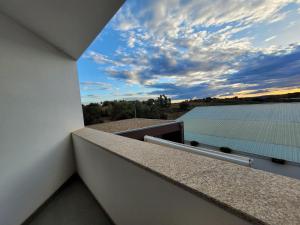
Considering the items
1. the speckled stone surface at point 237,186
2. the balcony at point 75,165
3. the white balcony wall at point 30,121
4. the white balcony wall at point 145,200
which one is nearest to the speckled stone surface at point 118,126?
the balcony at point 75,165

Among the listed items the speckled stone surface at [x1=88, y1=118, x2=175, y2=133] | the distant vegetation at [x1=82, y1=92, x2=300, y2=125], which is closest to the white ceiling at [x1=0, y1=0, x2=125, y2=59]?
the speckled stone surface at [x1=88, y1=118, x2=175, y2=133]

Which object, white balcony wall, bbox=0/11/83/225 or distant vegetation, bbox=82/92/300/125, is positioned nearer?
white balcony wall, bbox=0/11/83/225

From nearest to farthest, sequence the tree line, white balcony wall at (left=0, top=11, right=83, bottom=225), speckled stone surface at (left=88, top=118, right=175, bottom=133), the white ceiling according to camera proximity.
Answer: the white ceiling
white balcony wall at (left=0, top=11, right=83, bottom=225)
speckled stone surface at (left=88, top=118, right=175, bottom=133)
the tree line

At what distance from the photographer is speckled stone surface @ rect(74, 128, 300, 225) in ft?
1.58

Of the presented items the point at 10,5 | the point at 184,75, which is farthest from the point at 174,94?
the point at 10,5

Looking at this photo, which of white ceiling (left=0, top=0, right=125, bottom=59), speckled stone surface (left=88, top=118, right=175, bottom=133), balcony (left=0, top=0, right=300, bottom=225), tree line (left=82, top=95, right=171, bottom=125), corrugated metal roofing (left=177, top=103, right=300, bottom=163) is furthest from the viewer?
corrugated metal roofing (left=177, top=103, right=300, bottom=163)

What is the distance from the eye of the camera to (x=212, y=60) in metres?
8.33

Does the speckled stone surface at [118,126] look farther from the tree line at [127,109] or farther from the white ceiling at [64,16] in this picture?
the white ceiling at [64,16]

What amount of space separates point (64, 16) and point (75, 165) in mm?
2653

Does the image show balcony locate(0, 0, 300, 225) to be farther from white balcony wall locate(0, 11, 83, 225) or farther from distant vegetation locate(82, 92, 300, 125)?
distant vegetation locate(82, 92, 300, 125)

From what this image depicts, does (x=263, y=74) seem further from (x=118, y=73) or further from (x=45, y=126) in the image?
(x=45, y=126)

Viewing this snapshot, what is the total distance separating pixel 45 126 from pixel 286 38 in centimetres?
567

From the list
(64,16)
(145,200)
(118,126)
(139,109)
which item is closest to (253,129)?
(139,109)

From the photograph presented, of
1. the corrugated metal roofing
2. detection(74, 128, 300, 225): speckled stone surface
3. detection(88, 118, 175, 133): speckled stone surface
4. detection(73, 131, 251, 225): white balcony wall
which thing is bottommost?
the corrugated metal roofing
